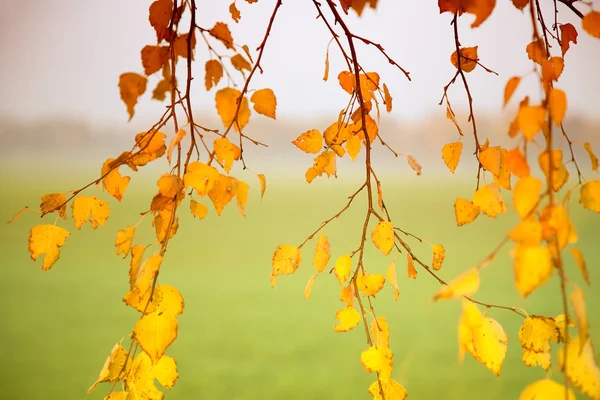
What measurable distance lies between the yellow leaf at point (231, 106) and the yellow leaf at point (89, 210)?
0.16 metres

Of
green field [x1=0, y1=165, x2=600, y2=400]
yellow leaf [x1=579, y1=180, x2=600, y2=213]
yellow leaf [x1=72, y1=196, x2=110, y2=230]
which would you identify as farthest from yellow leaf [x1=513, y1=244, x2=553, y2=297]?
green field [x1=0, y1=165, x2=600, y2=400]

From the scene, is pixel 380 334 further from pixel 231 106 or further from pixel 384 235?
pixel 231 106

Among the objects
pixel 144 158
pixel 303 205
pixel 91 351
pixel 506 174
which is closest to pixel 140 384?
pixel 144 158

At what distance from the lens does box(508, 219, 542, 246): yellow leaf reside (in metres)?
0.26

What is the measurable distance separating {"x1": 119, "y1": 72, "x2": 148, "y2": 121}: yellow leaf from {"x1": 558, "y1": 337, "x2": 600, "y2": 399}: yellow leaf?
0.34m

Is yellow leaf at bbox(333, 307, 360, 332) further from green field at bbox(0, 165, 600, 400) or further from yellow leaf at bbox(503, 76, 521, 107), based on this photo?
green field at bbox(0, 165, 600, 400)

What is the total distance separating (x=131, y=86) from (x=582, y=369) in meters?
0.36

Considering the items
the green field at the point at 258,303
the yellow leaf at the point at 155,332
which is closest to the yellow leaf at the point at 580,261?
the yellow leaf at the point at 155,332

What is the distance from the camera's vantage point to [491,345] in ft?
1.45

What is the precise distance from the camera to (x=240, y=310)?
134 centimetres

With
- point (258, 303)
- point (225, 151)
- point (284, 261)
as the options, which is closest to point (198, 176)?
point (225, 151)

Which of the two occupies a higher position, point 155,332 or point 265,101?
point 265,101

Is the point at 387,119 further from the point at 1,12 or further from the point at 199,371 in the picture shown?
the point at 1,12

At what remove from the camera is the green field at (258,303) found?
3.86 feet
